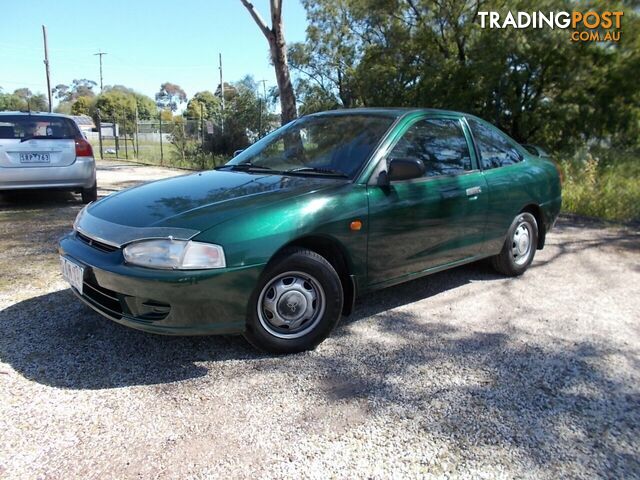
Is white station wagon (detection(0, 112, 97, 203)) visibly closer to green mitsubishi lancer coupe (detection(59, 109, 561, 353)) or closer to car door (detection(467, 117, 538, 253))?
green mitsubishi lancer coupe (detection(59, 109, 561, 353))

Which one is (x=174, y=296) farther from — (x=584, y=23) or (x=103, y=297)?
(x=584, y=23)

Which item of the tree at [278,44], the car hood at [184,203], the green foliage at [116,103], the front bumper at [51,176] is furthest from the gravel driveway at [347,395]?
the green foliage at [116,103]

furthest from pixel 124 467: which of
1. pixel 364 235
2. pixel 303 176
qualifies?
pixel 303 176

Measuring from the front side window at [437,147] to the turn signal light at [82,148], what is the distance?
19.2ft

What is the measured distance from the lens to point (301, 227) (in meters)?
3.09

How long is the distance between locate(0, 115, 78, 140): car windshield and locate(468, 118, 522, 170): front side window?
240 inches

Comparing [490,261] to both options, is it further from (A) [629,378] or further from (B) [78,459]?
(B) [78,459]

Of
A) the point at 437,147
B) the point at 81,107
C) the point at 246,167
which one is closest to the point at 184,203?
the point at 246,167

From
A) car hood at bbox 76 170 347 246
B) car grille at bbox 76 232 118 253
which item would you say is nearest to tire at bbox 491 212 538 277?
car hood at bbox 76 170 347 246

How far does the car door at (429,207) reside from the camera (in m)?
3.56

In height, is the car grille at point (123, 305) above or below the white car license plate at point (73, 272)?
below

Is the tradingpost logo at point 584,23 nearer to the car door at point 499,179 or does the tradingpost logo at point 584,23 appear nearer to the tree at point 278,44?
the tree at point 278,44

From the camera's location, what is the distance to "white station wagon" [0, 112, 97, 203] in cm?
739

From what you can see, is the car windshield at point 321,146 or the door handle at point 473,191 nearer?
the car windshield at point 321,146
